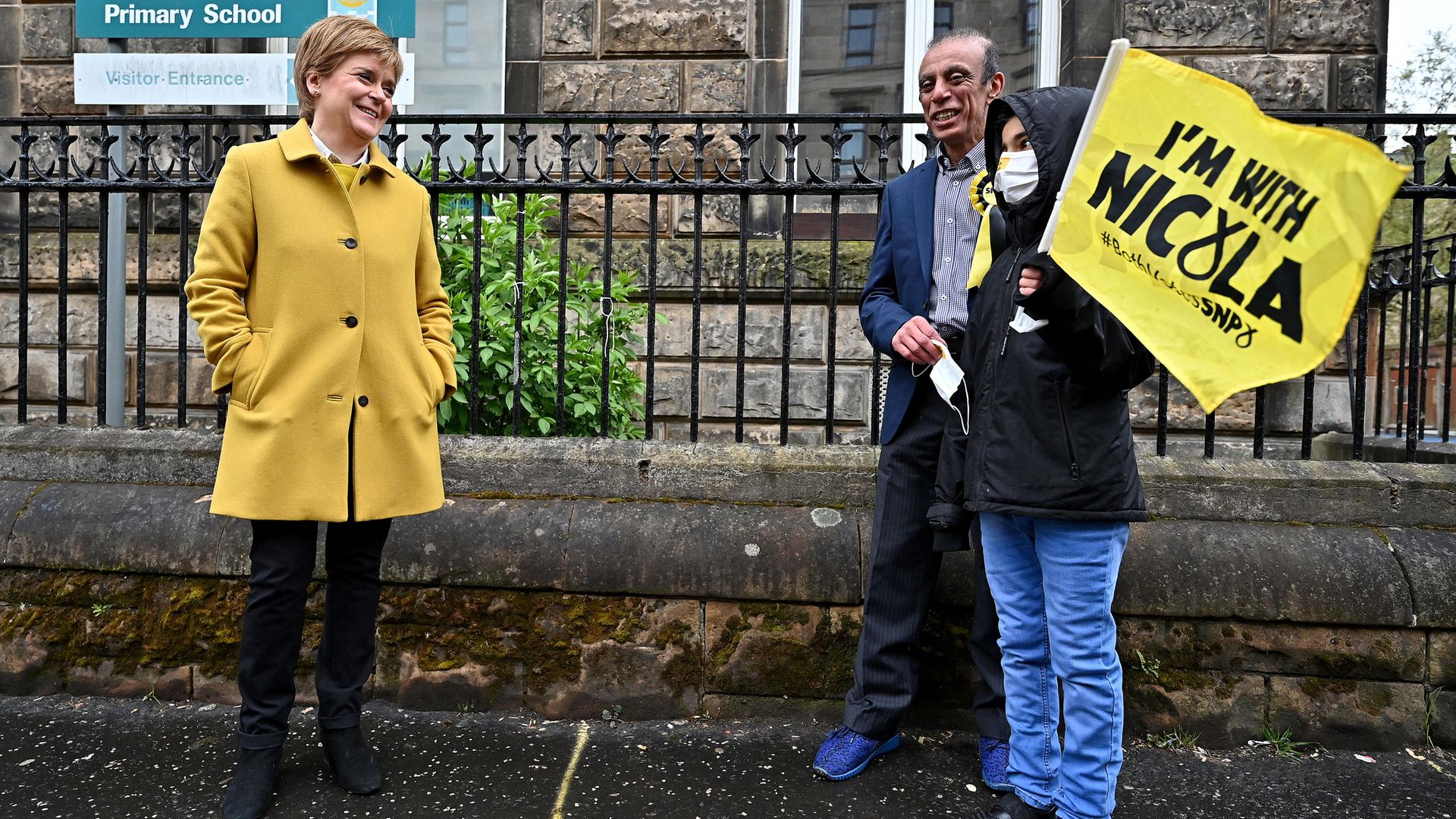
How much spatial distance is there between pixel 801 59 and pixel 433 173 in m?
3.55

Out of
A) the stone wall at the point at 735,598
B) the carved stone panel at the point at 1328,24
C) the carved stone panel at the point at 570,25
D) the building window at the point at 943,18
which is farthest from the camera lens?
the building window at the point at 943,18

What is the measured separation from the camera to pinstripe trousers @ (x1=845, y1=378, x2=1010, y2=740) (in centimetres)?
276

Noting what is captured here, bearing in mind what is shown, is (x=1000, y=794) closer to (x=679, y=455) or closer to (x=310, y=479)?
(x=679, y=455)

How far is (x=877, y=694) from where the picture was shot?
2.78 m

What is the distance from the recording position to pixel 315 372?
8.10 feet

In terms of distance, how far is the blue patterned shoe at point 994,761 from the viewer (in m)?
2.69

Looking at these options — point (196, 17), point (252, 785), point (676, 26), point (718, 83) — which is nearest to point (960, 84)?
point (252, 785)

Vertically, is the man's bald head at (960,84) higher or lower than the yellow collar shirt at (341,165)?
higher

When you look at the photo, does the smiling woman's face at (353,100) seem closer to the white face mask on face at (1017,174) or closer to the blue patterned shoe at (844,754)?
the white face mask on face at (1017,174)

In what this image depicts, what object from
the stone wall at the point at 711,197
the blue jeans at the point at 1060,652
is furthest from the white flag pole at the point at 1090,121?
the stone wall at the point at 711,197

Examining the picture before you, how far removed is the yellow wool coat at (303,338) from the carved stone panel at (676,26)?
3856 mm

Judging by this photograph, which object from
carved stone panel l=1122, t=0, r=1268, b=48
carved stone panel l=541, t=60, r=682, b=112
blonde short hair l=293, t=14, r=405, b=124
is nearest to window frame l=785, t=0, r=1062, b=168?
carved stone panel l=1122, t=0, r=1268, b=48

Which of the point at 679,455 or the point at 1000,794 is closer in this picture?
the point at 1000,794

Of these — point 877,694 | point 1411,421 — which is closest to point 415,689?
point 877,694
